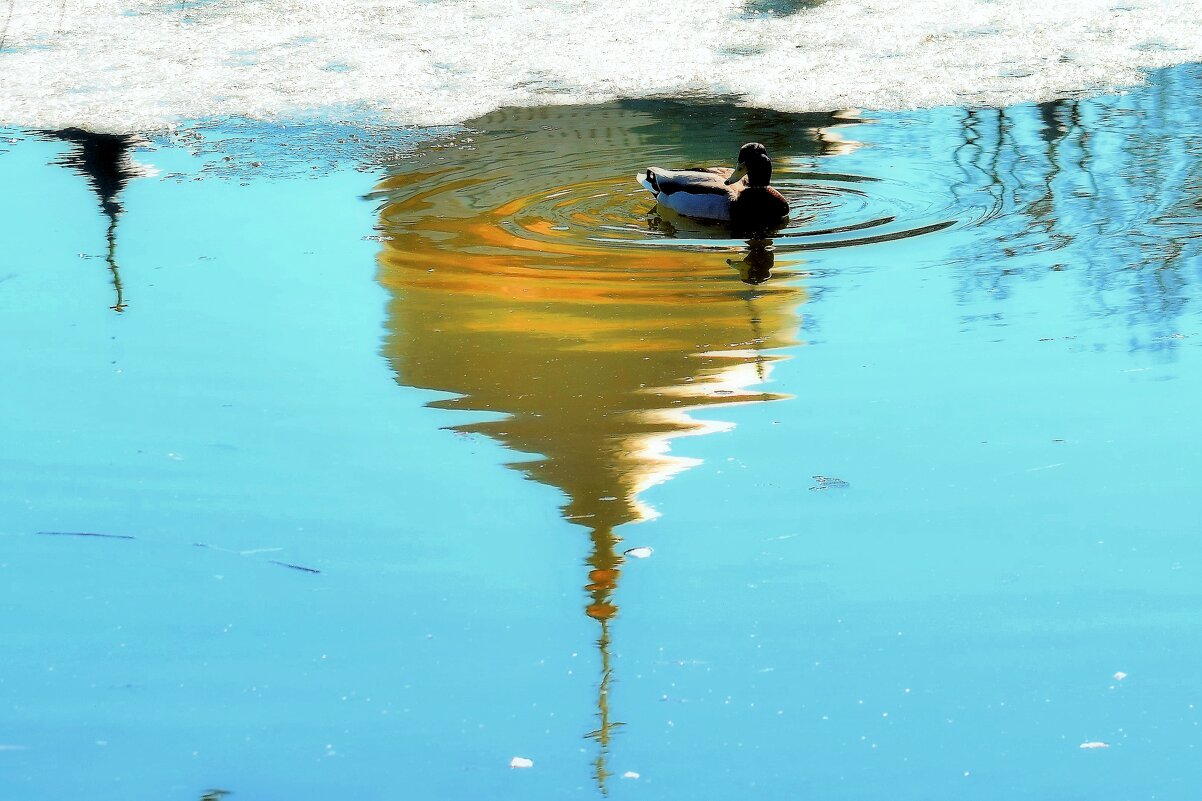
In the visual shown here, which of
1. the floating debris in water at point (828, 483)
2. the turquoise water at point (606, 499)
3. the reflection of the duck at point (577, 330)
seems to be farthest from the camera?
the reflection of the duck at point (577, 330)

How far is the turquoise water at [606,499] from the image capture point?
2914mm

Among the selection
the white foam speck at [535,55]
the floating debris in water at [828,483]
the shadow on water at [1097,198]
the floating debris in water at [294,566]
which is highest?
the white foam speck at [535,55]

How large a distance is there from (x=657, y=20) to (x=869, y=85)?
99.2 inches

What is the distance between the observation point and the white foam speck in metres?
9.12

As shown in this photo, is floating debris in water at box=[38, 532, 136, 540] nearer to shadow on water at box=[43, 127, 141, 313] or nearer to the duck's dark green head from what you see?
shadow on water at box=[43, 127, 141, 313]

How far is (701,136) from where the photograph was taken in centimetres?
862

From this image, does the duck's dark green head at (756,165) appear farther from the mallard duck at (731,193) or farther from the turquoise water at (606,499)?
the turquoise water at (606,499)

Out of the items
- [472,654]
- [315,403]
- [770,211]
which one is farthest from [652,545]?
[770,211]

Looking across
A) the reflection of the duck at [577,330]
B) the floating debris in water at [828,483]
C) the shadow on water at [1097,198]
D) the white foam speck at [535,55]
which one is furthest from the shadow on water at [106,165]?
the shadow on water at [1097,198]

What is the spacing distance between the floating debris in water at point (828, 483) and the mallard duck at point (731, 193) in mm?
2746

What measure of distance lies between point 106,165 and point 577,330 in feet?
12.5

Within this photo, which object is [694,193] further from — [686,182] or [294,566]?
[294,566]

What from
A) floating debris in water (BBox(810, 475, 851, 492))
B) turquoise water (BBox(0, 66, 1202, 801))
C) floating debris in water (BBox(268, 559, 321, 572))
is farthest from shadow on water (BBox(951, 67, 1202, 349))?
floating debris in water (BBox(268, 559, 321, 572))

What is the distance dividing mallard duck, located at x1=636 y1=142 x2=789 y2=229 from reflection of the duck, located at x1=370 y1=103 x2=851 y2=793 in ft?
0.59
